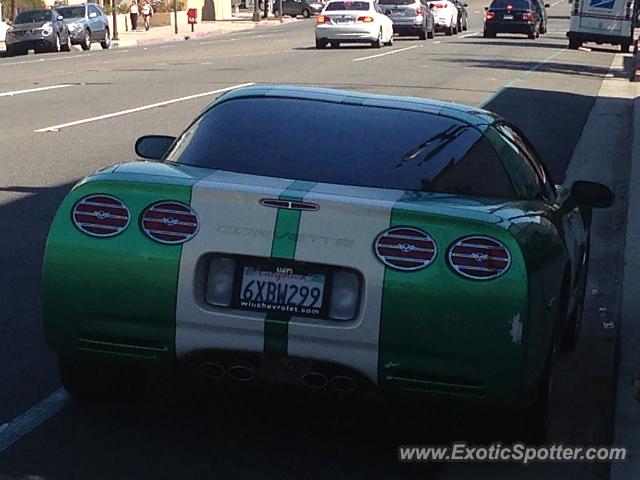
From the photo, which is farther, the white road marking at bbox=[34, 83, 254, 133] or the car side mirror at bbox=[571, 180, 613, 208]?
the white road marking at bbox=[34, 83, 254, 133]

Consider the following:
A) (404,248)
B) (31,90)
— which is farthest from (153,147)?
(31,90)

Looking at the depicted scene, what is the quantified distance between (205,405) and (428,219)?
5.18 ft

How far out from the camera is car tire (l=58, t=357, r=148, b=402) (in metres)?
6.00

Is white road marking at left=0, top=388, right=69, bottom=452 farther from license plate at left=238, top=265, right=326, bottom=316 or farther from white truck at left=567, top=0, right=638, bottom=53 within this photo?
white truck at left=567, top=0, right=638, bottom=53

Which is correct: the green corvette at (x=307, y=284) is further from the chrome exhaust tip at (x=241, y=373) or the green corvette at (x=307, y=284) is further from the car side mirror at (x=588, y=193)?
the car side mirror at (x=588, y=193)

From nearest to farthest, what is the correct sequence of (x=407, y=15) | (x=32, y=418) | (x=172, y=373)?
(x=32, y=418)
(x=172, y=373)
(x=407, y=15)

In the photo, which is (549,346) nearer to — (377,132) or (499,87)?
(377,132)

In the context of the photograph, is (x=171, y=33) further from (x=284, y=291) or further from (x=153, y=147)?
(x=284, y=291)

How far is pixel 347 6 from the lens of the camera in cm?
4434

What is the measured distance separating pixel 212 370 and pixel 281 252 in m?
0.61

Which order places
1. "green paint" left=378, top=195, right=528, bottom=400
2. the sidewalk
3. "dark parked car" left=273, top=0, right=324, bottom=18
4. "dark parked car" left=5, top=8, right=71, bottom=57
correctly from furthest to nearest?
"dark parked car" left=273, top=0, right=324, bottom=18
the sidewalk
"dark parked car" left=5, top=8, right=71, bottom=57
"green paint" left=378, top=195, right=528, bottom=400

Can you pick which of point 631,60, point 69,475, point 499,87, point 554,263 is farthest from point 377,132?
point 631,60

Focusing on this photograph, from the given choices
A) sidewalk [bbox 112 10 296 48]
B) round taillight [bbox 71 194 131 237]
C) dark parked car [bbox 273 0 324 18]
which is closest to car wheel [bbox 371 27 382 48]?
sidewalk [bbox 112 10 296 48]

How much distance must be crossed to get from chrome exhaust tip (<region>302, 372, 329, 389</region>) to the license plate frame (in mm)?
244
